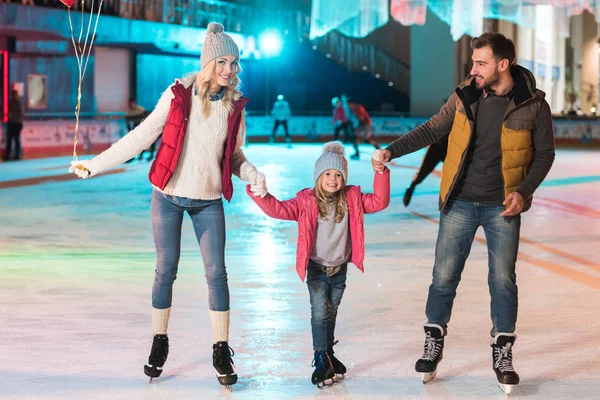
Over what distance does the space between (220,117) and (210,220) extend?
17.8 inches

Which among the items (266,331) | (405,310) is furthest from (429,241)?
(266,331)

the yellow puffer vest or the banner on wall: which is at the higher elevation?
the yellow puffer vest

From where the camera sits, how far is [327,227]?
4715mm

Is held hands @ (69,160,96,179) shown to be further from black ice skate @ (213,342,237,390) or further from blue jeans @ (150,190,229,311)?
black ice skate @ (213,342,237,390)

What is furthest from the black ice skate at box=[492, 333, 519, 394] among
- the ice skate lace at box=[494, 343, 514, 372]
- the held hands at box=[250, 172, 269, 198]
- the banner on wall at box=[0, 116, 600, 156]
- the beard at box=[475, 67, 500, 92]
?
the banner on wall at box=[0, 116, 600, 156]

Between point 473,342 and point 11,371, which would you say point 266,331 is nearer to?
point 473,342

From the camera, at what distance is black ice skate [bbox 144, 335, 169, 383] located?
472 cm

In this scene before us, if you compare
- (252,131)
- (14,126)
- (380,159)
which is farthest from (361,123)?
(380,159)

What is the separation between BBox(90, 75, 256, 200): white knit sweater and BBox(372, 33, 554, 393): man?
729mm

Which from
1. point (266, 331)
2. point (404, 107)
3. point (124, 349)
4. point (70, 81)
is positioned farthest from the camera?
point (404, 107)

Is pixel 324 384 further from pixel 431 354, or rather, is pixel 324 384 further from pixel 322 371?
pixel 431 354

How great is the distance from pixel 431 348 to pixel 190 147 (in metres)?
1.38

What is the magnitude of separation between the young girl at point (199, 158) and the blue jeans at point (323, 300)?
0.39 m

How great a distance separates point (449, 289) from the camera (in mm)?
4820
